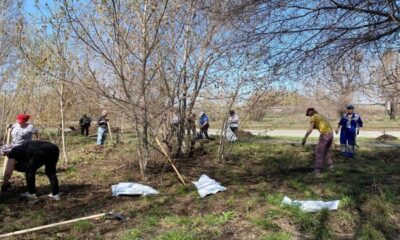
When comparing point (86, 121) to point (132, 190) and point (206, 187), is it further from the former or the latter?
point (206, 187)

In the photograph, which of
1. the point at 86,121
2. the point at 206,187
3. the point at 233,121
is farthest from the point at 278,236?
the point at 86,121

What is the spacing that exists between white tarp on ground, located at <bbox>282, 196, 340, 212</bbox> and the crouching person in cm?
372

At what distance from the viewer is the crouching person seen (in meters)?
6.76

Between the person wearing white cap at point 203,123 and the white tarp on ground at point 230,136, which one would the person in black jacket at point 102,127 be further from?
the white tarp on ground at point 230,136

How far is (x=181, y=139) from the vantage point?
1058cm

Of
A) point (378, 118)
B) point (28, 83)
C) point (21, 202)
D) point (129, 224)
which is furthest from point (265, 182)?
point (378, 118)

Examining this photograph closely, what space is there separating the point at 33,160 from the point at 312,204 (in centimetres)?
440

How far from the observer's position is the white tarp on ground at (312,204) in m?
6.14

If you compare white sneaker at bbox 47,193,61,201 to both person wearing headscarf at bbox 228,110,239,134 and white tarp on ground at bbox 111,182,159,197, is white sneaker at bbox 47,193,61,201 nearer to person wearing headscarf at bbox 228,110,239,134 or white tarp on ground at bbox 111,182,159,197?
white tarp on ground at bbox 111,182,159,197

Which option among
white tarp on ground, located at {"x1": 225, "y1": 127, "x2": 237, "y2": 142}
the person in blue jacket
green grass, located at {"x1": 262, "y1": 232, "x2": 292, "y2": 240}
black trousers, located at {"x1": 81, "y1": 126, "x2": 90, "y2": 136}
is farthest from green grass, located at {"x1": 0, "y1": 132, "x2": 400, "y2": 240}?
black trousers, located at {"x1": 81, "y1": 126, "x2": 90, "y2": 136}

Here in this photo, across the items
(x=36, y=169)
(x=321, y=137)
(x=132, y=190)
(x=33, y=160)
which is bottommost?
(x=132, y=190)

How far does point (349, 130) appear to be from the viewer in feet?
39.3

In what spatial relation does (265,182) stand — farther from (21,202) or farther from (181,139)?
(21,202)

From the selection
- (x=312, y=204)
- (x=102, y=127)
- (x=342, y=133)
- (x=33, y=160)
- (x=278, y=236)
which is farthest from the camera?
(x=102, y=127)
